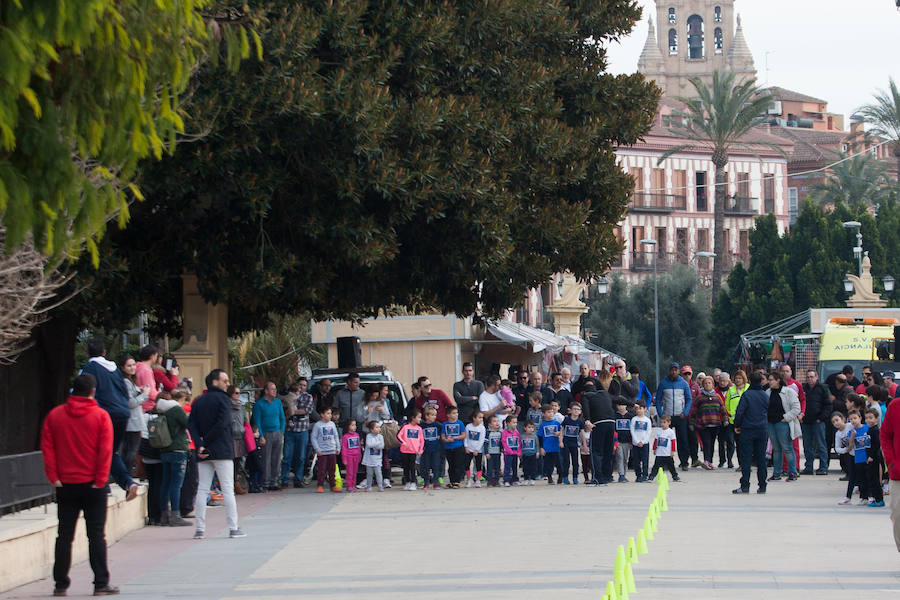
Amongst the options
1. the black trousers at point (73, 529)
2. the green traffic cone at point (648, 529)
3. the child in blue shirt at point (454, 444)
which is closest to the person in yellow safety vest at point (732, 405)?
the child in blue shirt at point (454, 444)

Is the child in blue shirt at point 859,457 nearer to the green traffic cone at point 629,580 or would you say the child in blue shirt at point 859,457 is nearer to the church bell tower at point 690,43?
the green traffic cone at point 629,580

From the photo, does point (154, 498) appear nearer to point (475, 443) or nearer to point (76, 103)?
point (475, 443)

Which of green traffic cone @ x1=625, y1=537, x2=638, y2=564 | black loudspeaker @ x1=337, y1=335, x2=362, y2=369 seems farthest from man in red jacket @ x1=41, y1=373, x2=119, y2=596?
black loudspeaker @ x1=337, y1=335, x2=362, y2=369

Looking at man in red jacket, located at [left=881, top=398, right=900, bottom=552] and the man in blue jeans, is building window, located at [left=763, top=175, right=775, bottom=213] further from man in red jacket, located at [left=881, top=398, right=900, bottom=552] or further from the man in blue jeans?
man in red jacket, located at [left=881, top=398, right=900, bottom=552]

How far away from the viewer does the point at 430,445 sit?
2206 cm

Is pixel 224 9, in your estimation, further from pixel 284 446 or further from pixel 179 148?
pixel 284 446

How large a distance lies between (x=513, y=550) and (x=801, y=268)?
61.3 m

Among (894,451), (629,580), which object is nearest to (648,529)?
(894,451)

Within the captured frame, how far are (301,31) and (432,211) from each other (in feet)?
→ 10.5

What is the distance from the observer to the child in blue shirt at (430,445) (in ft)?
71.9

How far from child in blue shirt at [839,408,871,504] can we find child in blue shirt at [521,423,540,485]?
5.24 metres

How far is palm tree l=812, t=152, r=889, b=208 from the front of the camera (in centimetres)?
8019

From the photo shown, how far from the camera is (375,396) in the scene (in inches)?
897

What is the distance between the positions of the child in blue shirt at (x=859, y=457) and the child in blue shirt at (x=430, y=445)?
20.3 feet
